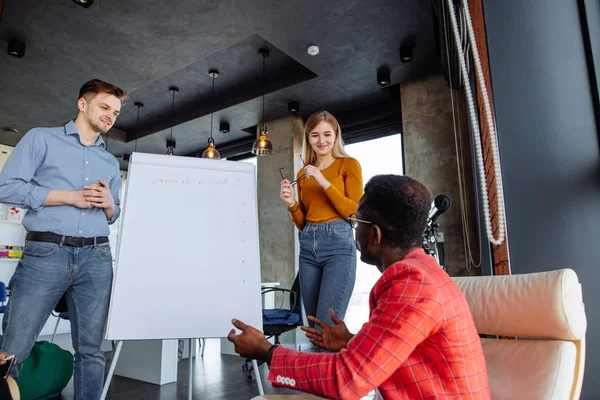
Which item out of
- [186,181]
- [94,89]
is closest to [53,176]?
[94,89]

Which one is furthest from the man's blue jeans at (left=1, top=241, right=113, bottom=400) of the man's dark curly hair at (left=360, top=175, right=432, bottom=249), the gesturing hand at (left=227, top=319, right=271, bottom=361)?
the man's dark curly hair at (left=360, top=175, right=432, bottom=249)

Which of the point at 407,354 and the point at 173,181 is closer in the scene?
the point at 407,354

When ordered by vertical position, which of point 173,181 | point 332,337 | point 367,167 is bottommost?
point 332,337

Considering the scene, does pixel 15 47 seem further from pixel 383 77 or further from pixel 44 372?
pixel 383 77

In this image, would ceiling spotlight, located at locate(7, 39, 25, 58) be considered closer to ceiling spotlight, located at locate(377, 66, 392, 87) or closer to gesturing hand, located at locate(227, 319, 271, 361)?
ceiling spotlight, located at locate(377, 66, 392, 87)

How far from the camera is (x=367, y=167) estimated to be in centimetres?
534

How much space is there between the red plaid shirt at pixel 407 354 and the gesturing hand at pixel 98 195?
1102 mm

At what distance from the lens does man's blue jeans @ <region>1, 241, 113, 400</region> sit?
1423 mm

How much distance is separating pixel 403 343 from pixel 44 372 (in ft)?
8.95

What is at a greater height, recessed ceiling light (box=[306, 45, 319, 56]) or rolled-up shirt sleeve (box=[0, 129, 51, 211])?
recessed ceiling light (box=[306, 45, 319, 56])

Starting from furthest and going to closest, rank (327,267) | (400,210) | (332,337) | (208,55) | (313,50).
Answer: (208,55) < (313,50) < (327,267) < (332,337) < (400,210)

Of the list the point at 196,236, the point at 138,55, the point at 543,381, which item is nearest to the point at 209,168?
the point at 196,236

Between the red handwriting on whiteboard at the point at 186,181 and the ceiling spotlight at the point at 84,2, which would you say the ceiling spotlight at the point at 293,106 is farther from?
the red handwriting on whiteboard at the point at 186,181

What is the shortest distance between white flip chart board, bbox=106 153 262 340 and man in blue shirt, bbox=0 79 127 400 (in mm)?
95
